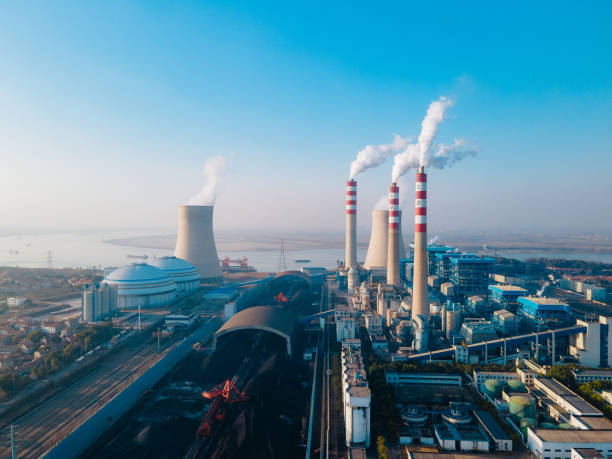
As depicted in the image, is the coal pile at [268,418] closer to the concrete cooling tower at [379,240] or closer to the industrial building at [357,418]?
the industrial building at [357,418]

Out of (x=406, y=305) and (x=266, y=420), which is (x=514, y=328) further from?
(x=266, y=420)

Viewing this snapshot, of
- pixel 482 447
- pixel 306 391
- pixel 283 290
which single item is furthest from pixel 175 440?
pixel 283 290

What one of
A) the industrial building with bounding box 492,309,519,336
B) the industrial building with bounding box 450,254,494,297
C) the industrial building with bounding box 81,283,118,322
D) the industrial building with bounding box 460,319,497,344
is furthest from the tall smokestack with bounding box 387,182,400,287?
the industrial building with bounding box 81,283,118,322

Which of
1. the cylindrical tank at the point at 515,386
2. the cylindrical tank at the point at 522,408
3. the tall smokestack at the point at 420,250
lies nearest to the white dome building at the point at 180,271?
the tall smokestack at the point at 420,250

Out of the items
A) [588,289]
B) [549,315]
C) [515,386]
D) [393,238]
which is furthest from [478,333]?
[588,289]

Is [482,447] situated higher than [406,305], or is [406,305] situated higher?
[406,305]

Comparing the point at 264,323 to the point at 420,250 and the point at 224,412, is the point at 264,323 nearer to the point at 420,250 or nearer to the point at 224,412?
the point at 224,412

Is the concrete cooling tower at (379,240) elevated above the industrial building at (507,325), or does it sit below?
above
